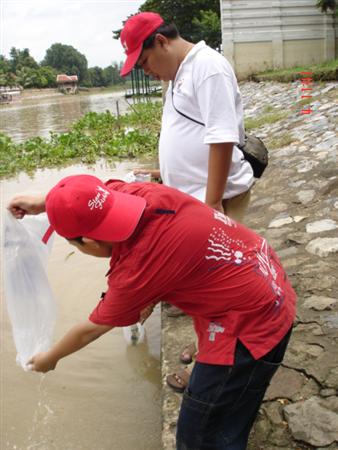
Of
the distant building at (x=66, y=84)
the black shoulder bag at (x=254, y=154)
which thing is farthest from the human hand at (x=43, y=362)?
the distant building at (x=66, y=84)

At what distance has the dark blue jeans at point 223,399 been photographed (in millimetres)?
1368

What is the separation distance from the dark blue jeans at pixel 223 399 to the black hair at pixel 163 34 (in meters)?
1.17

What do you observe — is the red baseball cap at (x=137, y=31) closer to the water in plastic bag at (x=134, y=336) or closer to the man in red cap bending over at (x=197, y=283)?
the man in red cap bending over at (x=197, y=283)

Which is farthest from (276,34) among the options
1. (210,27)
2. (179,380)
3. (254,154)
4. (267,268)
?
(267,268)

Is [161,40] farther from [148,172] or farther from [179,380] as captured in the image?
[179,380]

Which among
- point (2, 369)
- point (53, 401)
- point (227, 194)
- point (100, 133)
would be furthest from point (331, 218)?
point (100, 133)

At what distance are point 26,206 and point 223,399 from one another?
0.99 metres

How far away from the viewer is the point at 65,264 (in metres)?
4.53

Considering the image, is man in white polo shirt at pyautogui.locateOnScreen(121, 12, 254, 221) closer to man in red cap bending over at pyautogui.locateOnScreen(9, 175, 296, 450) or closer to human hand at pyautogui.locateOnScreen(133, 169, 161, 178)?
human hand at pyautogui.locateOnScreen(133, 169, 161, 178)

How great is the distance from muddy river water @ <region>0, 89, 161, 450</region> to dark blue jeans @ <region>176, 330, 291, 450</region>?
2.85 feet

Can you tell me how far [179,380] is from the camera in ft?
6.92

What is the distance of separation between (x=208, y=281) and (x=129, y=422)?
1417mm

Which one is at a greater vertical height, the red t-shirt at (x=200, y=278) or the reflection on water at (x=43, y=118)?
the reflection on water at (x=43, y=118)

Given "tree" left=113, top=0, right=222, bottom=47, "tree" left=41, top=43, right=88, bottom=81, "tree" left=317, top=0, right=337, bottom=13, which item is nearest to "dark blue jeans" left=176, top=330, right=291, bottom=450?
"tree" left=317, top=0, right=337, bottom=13
